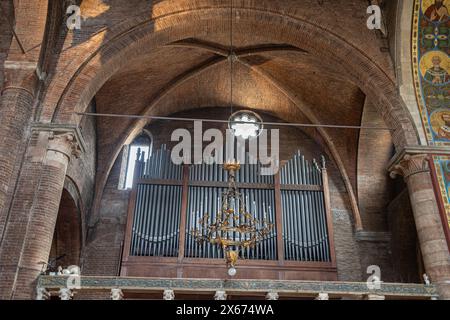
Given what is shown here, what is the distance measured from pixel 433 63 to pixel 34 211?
9703 millimetres

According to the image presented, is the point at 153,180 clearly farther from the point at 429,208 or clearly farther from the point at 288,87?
the point at 429,208

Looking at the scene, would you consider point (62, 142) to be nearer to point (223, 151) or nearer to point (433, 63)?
point (223, 151)

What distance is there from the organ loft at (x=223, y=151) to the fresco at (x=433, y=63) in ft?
0.13

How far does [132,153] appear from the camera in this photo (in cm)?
1611

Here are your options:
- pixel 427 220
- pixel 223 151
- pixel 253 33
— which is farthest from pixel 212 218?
pixel 427 220

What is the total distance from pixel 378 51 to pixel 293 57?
3094mm

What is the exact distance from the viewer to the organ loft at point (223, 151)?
977cm

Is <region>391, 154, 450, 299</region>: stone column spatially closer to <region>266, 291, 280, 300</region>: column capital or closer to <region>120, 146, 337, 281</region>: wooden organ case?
<region>266, 291, 280, 300</region>: column capital

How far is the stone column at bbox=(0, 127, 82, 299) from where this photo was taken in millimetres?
8727

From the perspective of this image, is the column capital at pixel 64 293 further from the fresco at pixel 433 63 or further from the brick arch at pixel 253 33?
the fresco at pixel 433 63

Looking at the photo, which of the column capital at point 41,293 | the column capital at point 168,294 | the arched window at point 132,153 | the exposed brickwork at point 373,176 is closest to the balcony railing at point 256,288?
the column capital at point 168,294
